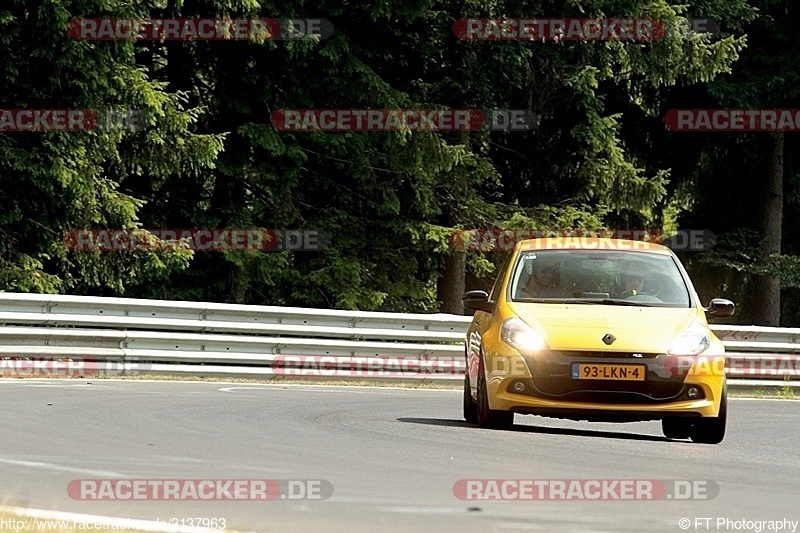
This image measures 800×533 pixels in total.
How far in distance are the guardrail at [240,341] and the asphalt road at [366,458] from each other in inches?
83.2

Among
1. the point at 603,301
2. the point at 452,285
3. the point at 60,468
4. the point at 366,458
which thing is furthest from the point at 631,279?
the point at 452,285

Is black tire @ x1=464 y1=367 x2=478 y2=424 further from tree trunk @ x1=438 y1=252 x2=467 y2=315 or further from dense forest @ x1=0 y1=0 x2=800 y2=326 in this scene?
tree trunk @ x1=438 y1=252 x2=467 y2=315

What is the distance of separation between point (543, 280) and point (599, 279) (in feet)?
1.50

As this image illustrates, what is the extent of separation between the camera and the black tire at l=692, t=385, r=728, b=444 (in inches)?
483

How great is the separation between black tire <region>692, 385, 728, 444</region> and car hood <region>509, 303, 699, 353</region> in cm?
69

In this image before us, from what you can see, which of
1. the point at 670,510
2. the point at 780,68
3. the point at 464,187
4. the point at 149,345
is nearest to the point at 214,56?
the point at 464,187

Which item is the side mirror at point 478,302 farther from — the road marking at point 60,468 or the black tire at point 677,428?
the road marking at point 60,468

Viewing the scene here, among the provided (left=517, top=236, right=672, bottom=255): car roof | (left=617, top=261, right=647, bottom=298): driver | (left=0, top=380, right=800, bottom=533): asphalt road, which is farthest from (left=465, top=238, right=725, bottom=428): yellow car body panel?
(left=517, top=236, right=672, bottom=255): car roof

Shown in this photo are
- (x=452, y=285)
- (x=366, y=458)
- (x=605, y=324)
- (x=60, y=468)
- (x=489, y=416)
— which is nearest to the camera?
(x=60, y=468)

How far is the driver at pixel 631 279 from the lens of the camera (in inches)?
519

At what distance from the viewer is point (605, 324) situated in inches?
477

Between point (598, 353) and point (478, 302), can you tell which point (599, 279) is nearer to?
point (478, 302)

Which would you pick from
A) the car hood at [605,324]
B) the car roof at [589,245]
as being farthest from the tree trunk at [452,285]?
the car hood at [605,324]

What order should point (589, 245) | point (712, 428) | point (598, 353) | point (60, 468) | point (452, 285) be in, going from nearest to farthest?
1. point (60, 468)
2. point (598, 353)
3. point (712, 428)
4. point (589, 245)
5. point (452, 285)
